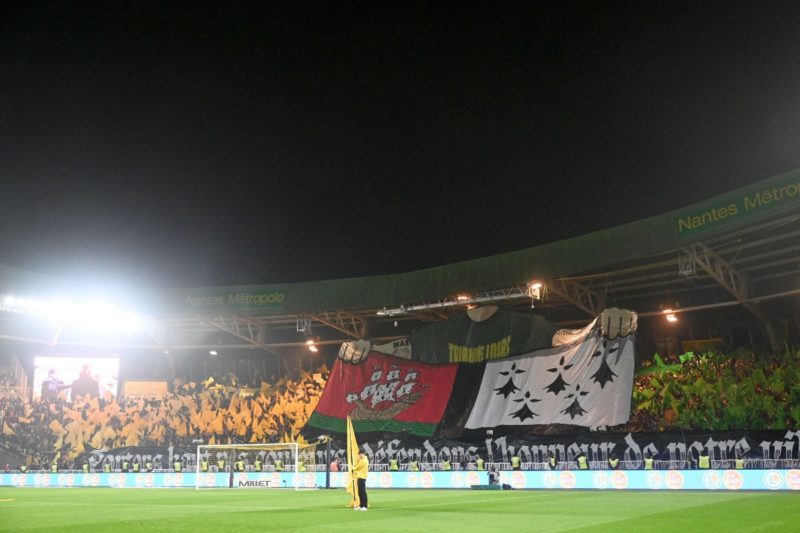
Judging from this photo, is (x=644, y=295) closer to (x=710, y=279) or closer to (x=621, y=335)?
(x=710, y=279)

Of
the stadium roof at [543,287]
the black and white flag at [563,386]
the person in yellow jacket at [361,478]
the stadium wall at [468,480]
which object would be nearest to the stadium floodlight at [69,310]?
the stadium roof at [543,287]

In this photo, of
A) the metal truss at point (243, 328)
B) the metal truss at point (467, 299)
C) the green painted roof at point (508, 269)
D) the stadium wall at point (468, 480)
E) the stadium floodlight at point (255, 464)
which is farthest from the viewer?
the metal truss at point (243, 328)

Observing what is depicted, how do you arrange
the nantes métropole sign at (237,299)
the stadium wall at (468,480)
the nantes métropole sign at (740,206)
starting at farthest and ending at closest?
the nantes métropole sign at (237,299) < the stadium wall at (468,480) < the nantes métropole sign at (740,206)

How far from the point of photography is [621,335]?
3067cm

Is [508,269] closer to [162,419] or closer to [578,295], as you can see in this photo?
[578,295]

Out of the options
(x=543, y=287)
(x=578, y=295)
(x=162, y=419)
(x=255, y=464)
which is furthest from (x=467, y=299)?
(x=162, y=419)

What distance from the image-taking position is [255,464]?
3472 cm

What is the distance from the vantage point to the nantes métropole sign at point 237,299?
135ft

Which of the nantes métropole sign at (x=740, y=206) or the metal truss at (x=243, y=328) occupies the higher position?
the nantes métropole sign at (x=740, y=206)

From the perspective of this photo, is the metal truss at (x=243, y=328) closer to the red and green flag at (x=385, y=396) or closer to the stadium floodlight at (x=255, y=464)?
the red and green flag at (x=385, y=396)

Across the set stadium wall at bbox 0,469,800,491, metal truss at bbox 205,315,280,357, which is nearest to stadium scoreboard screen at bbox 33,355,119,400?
metal truss at bbox 205,315,280,357

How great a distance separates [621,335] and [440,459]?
9.32m

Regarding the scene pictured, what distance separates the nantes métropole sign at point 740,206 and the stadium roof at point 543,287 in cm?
4

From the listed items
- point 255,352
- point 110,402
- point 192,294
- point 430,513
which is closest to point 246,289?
point 192,294
